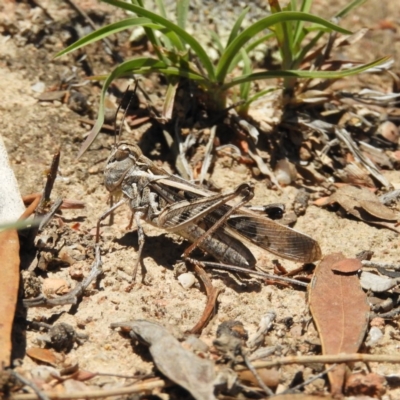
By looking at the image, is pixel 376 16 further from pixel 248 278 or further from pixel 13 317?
pixel 13 317

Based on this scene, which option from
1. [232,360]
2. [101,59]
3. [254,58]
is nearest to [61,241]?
[232,360]

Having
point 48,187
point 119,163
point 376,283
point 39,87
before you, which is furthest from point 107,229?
point 376,283

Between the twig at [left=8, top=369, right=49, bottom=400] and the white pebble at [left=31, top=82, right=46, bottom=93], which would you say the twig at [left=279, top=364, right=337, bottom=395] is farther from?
the white pebble at [left=31, top=82, right=46, bottom=93]

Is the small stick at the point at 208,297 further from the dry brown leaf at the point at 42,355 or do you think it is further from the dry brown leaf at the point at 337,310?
the dry brown leaf at the point at 42,355

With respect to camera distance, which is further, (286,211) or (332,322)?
(286,211)

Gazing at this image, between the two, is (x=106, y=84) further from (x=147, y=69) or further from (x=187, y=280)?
(x=187, y=280)

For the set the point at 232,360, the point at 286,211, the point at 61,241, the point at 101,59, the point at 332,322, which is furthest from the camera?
the point at 101,59

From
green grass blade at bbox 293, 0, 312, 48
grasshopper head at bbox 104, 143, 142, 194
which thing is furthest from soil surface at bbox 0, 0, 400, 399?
green grass blade at bbox 293, 0, 312, 48
